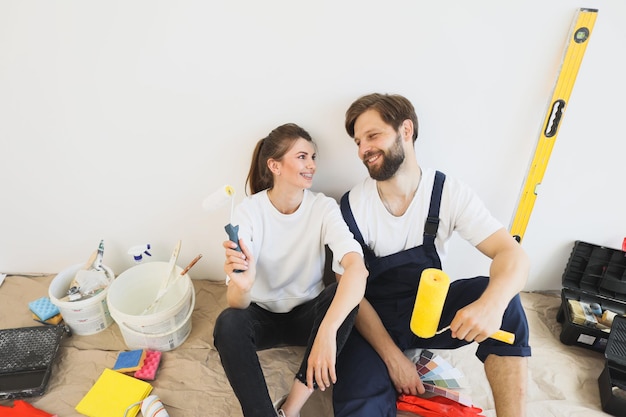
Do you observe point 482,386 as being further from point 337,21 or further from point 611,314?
point 337,21

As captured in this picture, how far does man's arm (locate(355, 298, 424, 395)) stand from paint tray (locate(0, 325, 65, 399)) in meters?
1.22

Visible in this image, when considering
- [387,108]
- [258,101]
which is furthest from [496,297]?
[258,101]

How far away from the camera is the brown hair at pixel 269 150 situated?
55.2 inches

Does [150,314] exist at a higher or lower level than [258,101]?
lower

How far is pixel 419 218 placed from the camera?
1.45 m

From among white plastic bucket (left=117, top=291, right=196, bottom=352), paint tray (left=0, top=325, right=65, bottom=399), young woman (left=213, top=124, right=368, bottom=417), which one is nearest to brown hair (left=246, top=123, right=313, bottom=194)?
young woman (left=213, top=124, right=368, bottom=417)

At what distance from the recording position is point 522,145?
1.56 m

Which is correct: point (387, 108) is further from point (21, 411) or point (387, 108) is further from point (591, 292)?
point (21, 411)

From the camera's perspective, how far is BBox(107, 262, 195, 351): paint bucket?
58.9 inches

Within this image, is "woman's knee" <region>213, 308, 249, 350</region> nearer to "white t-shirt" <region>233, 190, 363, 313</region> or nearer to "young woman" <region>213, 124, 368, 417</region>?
"young woman" <region>213, 124, 368, 417</region>

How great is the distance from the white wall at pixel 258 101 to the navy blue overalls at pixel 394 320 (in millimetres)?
378

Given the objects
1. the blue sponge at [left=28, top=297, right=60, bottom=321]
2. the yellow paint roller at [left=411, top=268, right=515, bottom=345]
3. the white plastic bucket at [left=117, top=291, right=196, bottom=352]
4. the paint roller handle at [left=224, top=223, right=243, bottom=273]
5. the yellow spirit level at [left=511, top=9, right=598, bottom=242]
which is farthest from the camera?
the blue sponge at [left=28, top=297, right=60, bottom=321]

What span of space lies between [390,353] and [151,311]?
3.30 ft

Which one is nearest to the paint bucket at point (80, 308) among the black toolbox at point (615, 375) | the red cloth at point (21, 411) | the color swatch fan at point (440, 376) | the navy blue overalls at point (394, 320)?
the red cloth at point (21, 411)
